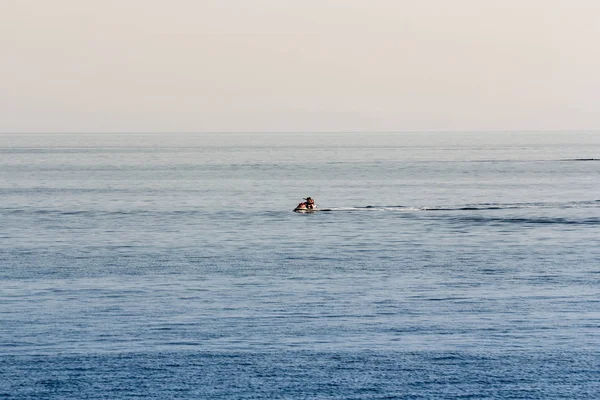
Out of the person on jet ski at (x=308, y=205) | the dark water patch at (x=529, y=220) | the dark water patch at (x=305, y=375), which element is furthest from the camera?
the person on jet ski at (x=308, y=205)

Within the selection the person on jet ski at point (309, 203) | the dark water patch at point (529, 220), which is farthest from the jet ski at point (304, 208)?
the dark water patch at point (529, 220)

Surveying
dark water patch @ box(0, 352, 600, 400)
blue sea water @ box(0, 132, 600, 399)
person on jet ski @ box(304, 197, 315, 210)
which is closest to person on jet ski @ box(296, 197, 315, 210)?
person on jet ski @ box(304, 197, 315, 210)

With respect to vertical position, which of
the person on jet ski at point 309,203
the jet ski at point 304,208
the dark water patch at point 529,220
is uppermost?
the person on jet ski at point 309,203

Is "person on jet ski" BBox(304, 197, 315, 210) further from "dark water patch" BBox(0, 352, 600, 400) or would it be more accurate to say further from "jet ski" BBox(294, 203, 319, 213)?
"dark water patch" BBox(0, 352, 600, 400)

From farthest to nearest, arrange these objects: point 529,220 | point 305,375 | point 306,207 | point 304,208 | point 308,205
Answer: point 304,208 → point 306,207 → point 308,205 → point 529,220 → point 305,375

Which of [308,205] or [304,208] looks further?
[304,208]

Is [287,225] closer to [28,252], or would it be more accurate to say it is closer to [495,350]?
[28,252]

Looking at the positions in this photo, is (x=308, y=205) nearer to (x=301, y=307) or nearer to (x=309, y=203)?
(x=309, y=203)

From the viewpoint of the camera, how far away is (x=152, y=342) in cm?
5122

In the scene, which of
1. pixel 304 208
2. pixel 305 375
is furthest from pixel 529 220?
pixel 305 375

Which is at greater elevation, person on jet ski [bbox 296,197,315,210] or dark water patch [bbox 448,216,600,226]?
person on jet ski [bbox 296,197,315,210]

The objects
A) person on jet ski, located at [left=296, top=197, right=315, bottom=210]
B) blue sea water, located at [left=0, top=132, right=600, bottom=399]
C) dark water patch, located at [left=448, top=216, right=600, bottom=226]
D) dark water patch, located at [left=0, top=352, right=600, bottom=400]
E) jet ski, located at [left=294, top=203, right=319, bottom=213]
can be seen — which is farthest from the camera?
jet ski, located at [left=294, top=203, right=319, bottom=213]

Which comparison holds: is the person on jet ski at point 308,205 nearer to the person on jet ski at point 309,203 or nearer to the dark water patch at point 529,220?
the person on jet ski at point 309,203

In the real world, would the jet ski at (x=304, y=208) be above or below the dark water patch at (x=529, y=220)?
above
